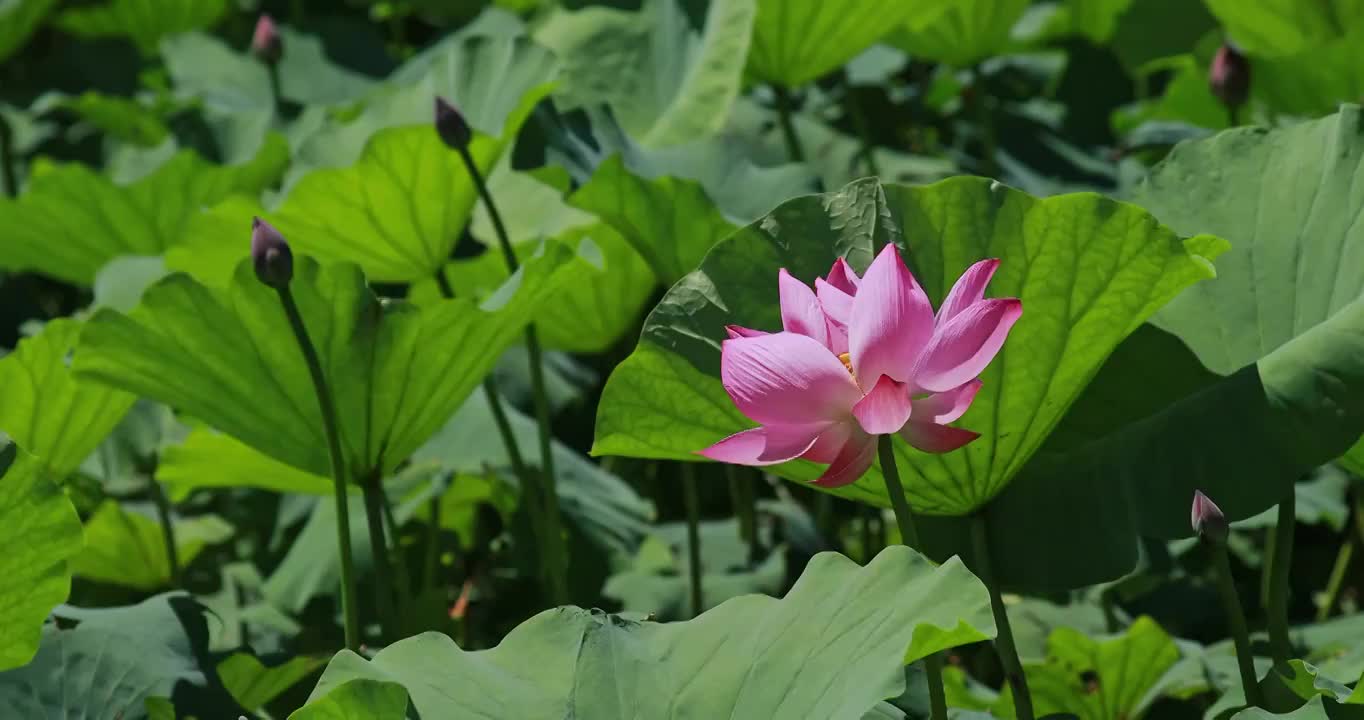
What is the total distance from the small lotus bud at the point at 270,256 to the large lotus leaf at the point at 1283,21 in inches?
47.3

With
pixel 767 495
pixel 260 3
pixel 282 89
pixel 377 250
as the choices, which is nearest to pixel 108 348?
pixel 377 250

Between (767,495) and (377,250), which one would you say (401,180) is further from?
(767,495)

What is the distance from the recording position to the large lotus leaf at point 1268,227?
107cm

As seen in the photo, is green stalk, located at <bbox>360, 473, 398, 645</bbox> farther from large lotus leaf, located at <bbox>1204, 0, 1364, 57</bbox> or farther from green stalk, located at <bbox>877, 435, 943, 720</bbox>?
large lotus leaf, located at <bbox>1204, 0, 1364, 57</bbox>

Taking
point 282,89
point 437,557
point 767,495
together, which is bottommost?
point 767,495

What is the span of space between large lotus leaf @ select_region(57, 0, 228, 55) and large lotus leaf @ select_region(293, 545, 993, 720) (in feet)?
7.54

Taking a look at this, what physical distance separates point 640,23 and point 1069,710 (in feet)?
3.32

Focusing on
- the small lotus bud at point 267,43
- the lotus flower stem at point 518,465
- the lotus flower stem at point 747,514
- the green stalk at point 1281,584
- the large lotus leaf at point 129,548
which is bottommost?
the lotus flower stem at point 747,514

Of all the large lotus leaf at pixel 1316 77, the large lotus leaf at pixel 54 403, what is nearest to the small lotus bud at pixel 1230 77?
the large lotus leaf at pixel 1316 77

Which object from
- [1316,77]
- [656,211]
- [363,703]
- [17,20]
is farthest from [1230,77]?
[17,20]

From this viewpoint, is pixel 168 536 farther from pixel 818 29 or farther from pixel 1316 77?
pixel 1316 77

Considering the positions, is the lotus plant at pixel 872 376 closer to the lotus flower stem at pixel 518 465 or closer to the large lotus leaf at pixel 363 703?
the large lotus leaf at pixel 363 703

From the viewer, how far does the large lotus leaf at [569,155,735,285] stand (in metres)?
1.29

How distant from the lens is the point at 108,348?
1165 millimetres
